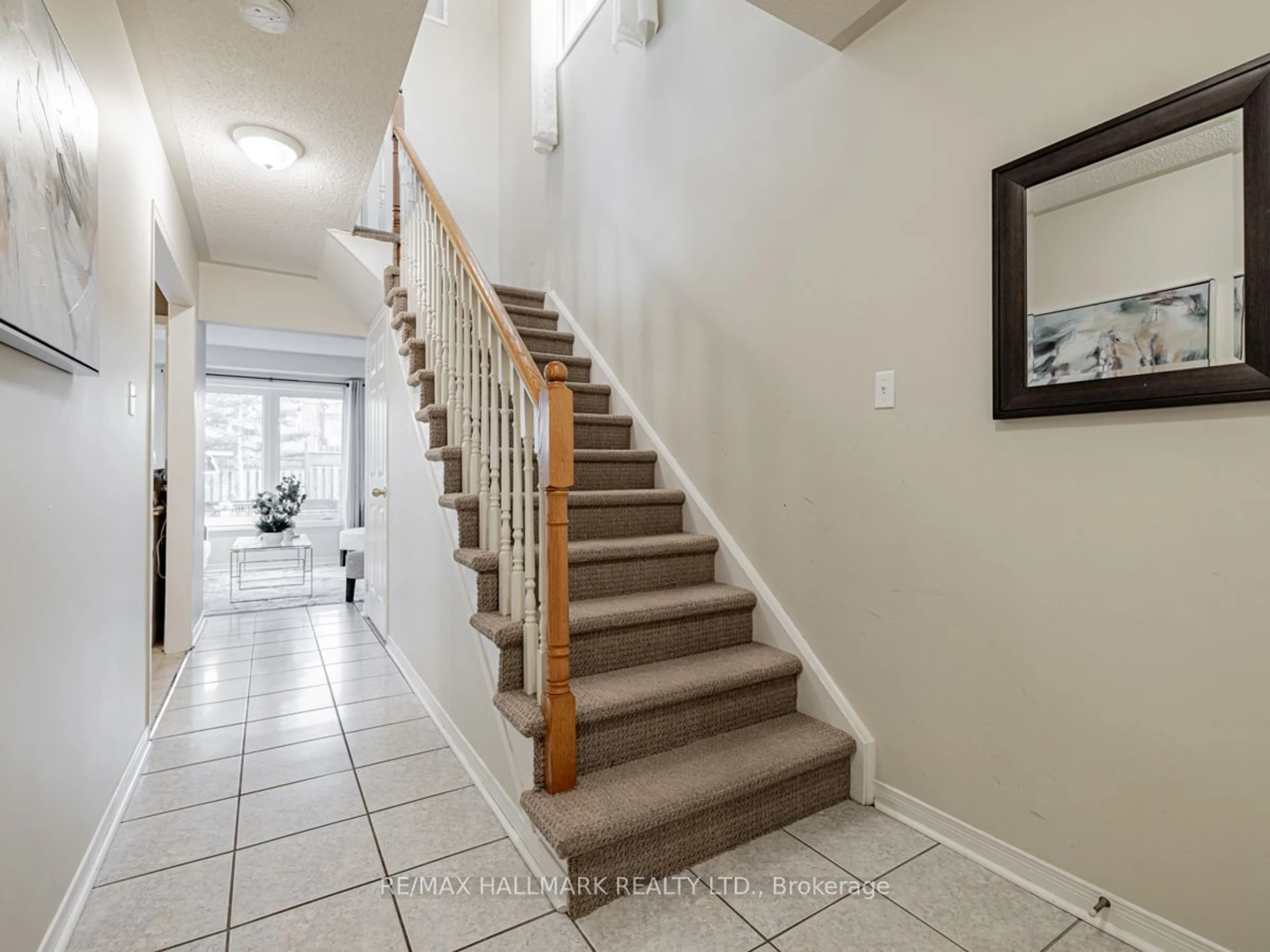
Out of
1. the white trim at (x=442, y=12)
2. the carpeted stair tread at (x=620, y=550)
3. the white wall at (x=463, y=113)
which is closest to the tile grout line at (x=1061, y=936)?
the carpeted stair tread at (x=620, y=550)

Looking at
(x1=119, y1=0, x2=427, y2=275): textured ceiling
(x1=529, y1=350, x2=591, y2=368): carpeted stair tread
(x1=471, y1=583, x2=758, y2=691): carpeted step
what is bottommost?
(x1=471, y1=583, x2=758, y2=691): carpeted step

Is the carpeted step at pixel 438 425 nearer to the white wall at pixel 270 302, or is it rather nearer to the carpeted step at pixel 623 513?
the carpeted step at pixel 623 513

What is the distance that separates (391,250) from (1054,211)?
139 inches

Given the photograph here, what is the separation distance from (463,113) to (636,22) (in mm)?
2413

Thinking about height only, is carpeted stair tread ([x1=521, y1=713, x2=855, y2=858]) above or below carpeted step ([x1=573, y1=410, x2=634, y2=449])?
below

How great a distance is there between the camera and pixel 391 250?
388 cm

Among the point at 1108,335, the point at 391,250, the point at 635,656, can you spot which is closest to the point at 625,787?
the point at 635,656

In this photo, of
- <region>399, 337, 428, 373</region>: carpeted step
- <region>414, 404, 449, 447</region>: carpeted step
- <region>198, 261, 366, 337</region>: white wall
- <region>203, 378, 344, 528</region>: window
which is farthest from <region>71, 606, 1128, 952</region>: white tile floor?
<region>203, 378, 344, 528</region>: window

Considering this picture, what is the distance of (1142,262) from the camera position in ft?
4.47

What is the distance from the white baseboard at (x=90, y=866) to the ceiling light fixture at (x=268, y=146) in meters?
2.35

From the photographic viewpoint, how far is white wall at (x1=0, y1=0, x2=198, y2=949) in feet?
4.00

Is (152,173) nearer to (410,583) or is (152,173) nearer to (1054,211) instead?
(410,583)

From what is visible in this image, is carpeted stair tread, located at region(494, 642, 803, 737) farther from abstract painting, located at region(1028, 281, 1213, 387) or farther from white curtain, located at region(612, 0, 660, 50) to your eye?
white curtain, located at region(612, 0, 660, 50)

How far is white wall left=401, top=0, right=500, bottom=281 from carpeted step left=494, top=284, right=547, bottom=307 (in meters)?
1.10
